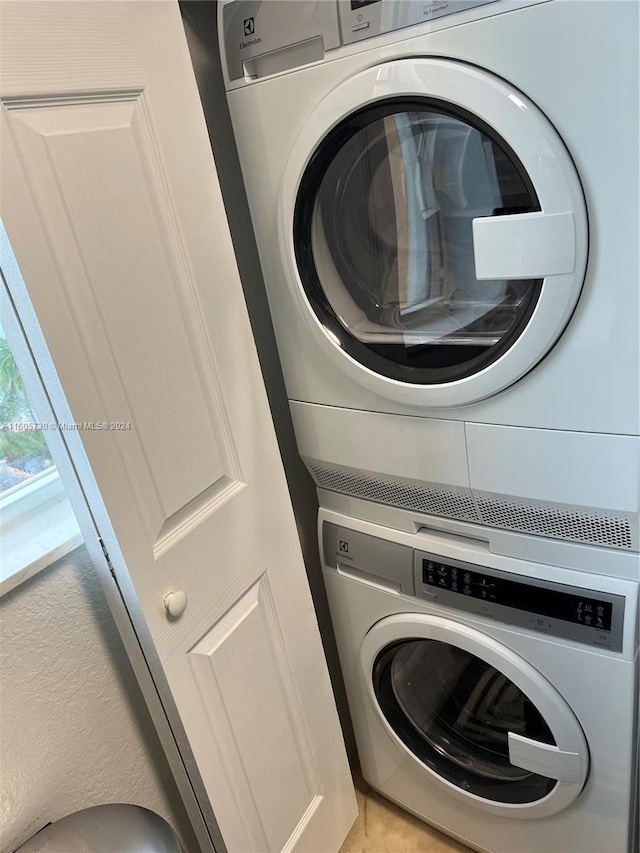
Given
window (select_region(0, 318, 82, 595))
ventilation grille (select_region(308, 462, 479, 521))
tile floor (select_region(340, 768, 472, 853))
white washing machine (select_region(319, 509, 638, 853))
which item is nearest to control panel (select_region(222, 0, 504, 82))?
window (select_region(0, 318, 82, 595))

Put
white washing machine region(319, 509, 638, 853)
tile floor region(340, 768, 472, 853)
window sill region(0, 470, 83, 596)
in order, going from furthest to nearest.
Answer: tile floor region(340, 768, 472, 853), white washing machine region(319, 509, 638, 853), window sill region(0, 470, 83, 596)

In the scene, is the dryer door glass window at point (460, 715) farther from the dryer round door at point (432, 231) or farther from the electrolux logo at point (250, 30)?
the electrolux logo at point (250, 30)

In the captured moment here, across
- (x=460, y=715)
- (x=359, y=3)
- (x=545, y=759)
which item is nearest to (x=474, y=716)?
(x=460, y=715)

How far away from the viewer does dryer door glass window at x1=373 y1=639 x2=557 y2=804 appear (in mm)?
1216

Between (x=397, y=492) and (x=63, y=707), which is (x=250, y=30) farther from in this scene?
(x=63, y=707)

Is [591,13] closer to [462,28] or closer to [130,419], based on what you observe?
[462,28]

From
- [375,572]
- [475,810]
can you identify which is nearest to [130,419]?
[375,572]

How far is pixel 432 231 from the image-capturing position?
95cm

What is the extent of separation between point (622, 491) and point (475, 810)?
820 mm

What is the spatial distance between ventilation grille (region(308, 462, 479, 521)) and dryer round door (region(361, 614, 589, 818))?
0.72 ft

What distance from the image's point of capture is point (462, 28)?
0.79 metres

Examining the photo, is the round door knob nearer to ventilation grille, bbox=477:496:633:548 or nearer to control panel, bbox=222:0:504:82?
ventilation grille, bbox=477:496:633:548

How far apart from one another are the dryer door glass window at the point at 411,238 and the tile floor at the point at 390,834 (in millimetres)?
1113

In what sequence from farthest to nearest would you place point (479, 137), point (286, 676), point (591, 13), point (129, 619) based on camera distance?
point (286, 676)
point (129, 619)
point (479, 137)
point (591, 13)
